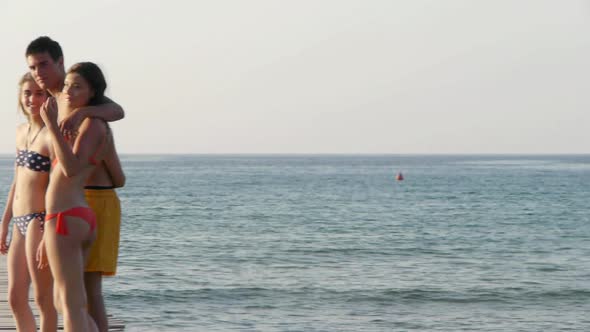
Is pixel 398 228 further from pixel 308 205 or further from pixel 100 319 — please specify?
pixel 100 319

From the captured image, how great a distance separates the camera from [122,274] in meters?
20.1

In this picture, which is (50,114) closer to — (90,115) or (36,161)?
(90,115)

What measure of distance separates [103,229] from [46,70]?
0.83 metres

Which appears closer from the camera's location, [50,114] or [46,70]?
[50,114]

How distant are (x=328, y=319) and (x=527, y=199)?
4938cm

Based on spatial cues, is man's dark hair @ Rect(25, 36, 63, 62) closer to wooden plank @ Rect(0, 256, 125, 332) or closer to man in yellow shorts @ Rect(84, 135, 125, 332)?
man in yellow shorts @ Rect(84, 135, 125, 332)

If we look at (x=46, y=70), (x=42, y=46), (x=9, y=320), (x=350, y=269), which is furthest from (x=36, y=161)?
(x=350, y=269)

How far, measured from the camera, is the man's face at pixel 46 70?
452 cm

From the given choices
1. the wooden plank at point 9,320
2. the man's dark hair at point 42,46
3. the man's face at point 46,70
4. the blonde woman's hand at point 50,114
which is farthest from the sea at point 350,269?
the blonde woman's hand at point 50,114

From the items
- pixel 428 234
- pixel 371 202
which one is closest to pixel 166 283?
pixel 428 234

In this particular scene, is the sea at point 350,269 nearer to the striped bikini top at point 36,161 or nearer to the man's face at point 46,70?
the striped bikini top at point 36,161

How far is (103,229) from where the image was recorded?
176 inches

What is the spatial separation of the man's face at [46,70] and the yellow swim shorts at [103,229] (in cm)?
57

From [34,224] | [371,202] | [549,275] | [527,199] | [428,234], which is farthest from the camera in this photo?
[527,199]
